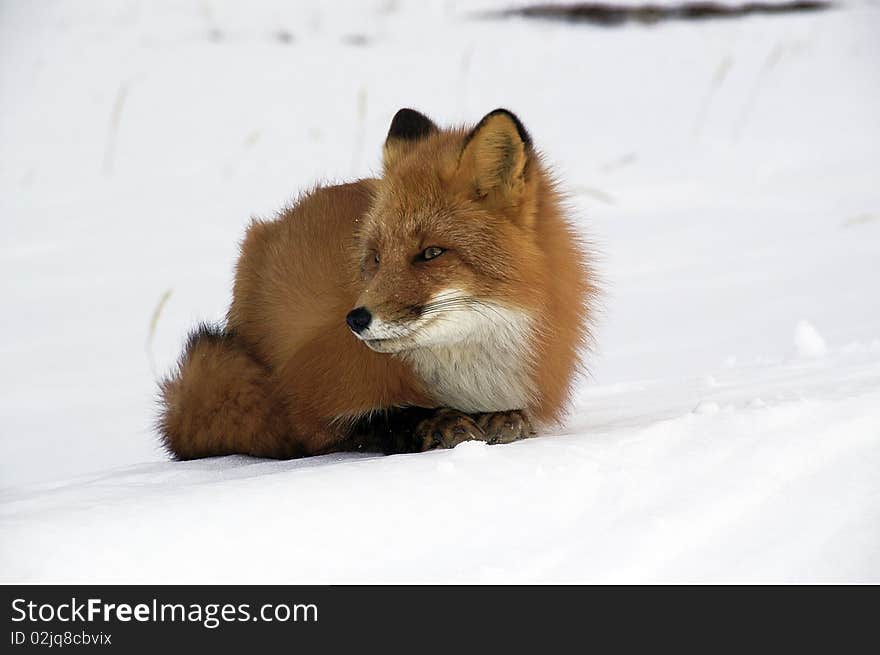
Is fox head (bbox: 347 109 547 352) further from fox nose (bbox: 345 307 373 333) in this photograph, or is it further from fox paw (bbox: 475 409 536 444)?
fox paw (bbox: 475 409 536 444)

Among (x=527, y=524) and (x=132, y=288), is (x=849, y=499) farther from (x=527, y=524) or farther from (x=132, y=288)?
(x=132, y=288)

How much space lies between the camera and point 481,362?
3561 millimetres

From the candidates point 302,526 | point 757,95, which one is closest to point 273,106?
point 757,95

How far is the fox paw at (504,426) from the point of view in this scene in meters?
3.53

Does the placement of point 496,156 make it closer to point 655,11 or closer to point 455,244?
point 455,244

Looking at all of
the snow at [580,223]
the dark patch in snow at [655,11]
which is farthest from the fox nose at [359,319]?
the dark patch in snow at [655,11]

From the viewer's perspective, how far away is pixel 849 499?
2.80m

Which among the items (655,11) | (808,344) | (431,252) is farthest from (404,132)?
(655,11)

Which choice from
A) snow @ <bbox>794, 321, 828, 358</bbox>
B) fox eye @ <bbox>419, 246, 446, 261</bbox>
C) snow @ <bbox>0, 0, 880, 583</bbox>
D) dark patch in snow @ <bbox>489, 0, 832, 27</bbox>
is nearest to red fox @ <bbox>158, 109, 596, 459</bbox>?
fox eye @ <bbox>419, 246, 446, 261</bbox>

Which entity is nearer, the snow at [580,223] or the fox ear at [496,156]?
the snow at [580,223]

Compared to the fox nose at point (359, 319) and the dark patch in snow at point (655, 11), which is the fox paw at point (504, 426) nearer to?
the fox nose at point (359, 319)

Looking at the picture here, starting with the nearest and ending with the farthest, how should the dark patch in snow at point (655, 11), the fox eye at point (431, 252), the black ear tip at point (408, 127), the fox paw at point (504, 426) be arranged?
the fox eye at point (431, 252), the fox paw at point (504, 426), the black ear tip at point (408, 127), the dark patch in snow at point (655, 11)

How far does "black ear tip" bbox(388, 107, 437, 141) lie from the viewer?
3.93m
